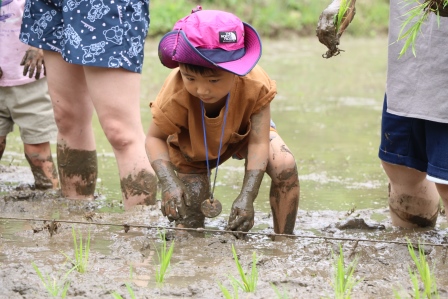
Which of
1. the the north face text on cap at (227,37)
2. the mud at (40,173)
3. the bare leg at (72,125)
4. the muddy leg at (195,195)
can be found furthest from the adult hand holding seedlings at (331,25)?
the mud at (40,173)

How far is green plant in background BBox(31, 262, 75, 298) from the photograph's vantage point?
290 centimetres

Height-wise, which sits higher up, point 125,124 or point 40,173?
point 125,124

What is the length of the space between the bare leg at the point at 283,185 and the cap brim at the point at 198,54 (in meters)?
0.52

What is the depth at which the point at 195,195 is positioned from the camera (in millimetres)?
4109

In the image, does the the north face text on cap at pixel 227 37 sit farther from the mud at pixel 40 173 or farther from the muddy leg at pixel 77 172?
the mud at pixel 40 173

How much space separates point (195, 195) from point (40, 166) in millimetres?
1411

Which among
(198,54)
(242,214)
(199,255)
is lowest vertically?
(199,255)

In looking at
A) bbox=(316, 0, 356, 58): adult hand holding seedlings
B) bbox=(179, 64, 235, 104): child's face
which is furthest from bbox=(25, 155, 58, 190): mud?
bbox=(316, 0, 356, 58): adult hand holding seedlings

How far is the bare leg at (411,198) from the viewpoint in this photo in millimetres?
4059

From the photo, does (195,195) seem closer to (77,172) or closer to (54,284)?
(77,172)

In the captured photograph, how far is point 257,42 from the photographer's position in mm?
3646

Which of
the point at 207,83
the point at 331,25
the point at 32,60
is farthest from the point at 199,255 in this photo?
the point at 32,60

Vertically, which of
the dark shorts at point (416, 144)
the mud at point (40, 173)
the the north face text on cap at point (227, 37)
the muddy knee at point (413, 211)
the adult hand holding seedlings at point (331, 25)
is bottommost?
the mud at point (40, 173)

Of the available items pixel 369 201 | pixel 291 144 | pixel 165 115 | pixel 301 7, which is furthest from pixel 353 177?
pixel 301 7
